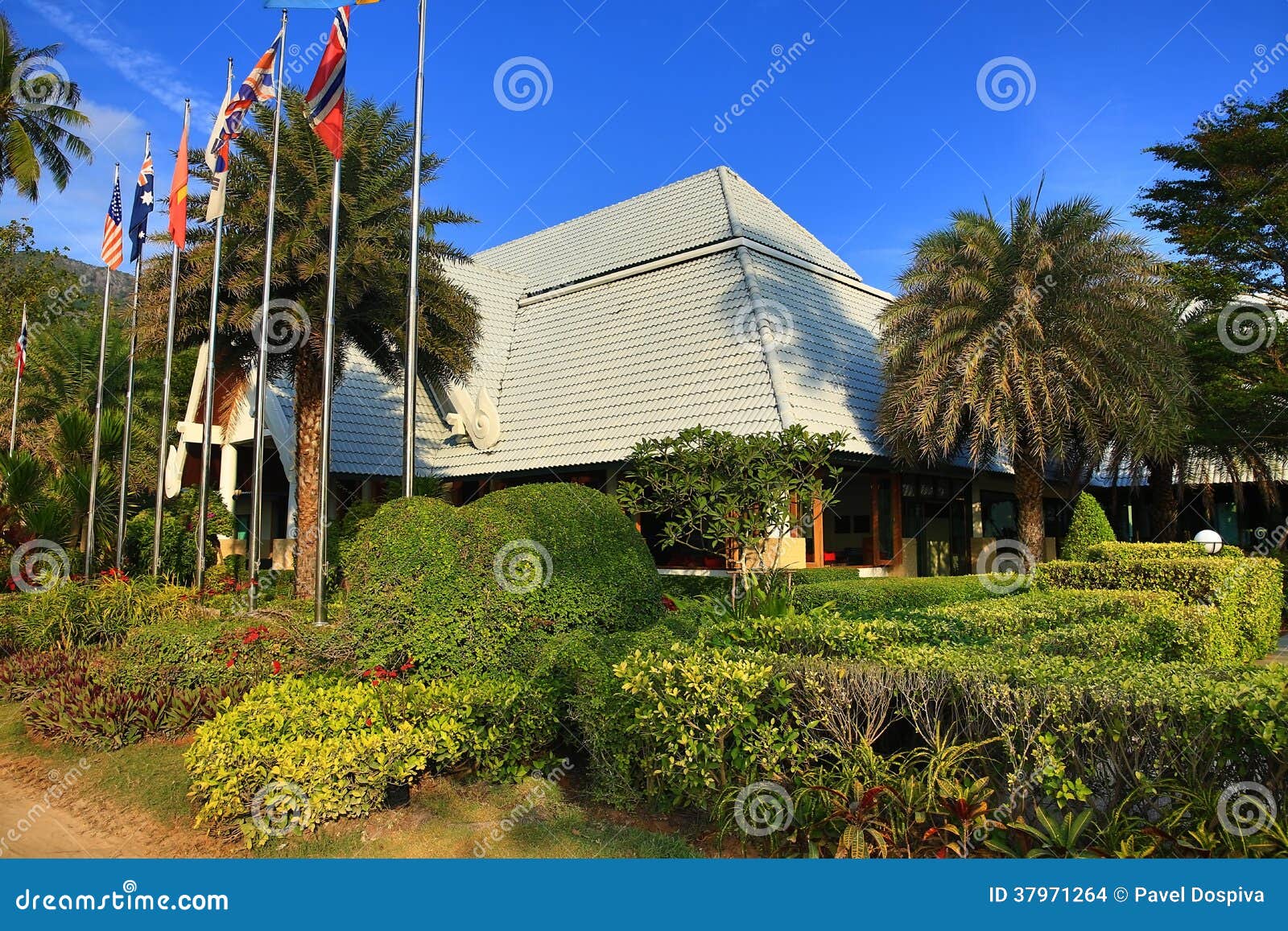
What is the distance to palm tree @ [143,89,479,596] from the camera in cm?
1457

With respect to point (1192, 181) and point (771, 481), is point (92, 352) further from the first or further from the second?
point (1192, 181)

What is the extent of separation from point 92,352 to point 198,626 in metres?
24.3

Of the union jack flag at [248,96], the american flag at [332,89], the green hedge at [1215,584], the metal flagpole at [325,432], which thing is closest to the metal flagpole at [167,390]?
the union jack flag at [248,96]

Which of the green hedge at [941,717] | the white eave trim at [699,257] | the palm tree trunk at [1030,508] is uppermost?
the white eave trim at [699,257]

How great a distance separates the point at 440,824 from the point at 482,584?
7.04 feet

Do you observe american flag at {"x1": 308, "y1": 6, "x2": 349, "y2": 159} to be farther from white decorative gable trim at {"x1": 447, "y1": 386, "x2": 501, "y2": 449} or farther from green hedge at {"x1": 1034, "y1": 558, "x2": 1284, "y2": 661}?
green hedge at {"x1": 1034, "y1": 558, "x2": 1284, "y2": 661}

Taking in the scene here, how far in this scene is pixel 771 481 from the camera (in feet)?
36.5

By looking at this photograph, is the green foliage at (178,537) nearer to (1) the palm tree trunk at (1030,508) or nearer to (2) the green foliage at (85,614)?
(2) the green foliage at (85,614)

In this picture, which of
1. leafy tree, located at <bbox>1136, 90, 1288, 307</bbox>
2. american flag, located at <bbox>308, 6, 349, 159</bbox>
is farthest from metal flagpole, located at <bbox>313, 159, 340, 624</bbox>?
leafy tree, located at <bbox>1136, 90, 1288, 307</bbox>

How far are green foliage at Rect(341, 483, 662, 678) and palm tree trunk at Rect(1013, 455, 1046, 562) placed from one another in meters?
11.3

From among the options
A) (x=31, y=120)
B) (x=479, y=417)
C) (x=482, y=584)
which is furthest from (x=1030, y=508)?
(x=31, y=120)

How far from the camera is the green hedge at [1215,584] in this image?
11.5 m

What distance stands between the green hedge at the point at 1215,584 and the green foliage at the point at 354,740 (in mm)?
8786

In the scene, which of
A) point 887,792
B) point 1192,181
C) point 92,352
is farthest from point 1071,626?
point 92,352
